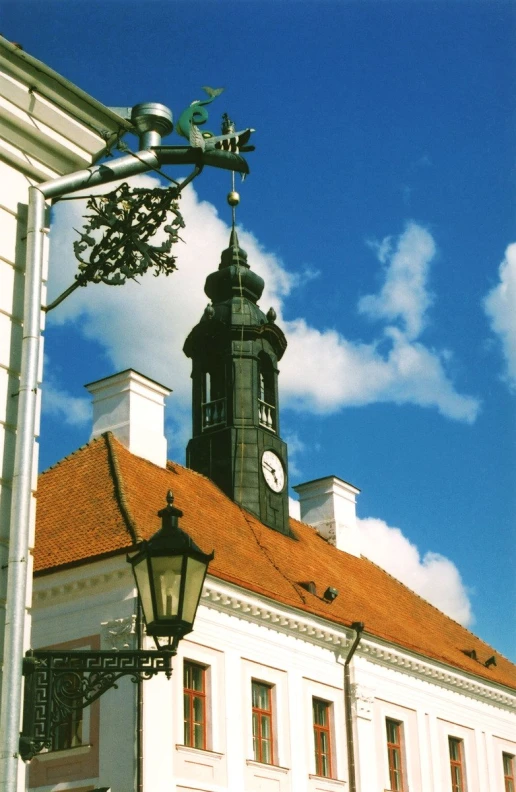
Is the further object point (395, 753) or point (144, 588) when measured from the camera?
point (395, 753)

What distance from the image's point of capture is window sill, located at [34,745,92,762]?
726 inches

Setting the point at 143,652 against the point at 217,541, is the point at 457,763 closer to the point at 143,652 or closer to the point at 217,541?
the point at 217,541

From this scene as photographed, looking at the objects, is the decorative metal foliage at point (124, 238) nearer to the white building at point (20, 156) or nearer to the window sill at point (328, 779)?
the white building at point (20, 156)

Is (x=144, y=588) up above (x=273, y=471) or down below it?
below

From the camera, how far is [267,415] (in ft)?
91.7

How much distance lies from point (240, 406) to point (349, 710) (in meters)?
7.26

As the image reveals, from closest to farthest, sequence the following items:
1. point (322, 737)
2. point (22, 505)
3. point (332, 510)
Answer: point (22, 505) < point (322, 737) < point (332, 510)

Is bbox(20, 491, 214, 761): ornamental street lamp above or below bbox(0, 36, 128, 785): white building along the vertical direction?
below

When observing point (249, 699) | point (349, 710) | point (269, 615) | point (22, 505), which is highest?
point (269, 615)

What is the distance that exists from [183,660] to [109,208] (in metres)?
13.0

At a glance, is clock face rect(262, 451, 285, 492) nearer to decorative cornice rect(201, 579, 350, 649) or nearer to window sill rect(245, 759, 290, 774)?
decorative cornice rect(201, 579, 350, 649)

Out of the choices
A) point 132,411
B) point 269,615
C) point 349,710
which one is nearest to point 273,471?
point 132,411

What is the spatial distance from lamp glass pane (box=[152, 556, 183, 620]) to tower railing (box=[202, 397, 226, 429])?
20.8 metres

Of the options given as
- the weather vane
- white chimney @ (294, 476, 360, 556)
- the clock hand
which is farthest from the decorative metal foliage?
white chimney @ (294, 476, 360, 556)
